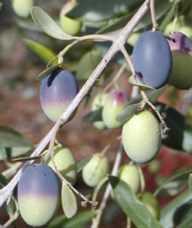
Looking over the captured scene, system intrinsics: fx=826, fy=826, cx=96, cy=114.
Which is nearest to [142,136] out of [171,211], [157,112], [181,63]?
[157,112]

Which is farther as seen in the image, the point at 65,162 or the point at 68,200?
the point at 65,162

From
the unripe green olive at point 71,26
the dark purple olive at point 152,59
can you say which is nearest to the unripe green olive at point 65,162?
the dark purple olive at point 152,59

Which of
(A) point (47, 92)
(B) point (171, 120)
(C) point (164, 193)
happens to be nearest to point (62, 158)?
(A) point (47, 92)

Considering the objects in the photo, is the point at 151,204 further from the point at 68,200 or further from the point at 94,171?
the point at 68,200

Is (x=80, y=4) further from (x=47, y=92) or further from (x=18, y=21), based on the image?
(x=47, y=92)

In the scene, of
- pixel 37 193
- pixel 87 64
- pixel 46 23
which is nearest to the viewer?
pixel 37 193

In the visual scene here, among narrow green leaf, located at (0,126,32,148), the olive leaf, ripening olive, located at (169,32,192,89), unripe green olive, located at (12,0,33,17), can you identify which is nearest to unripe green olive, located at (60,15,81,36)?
unripe green olive, located at (12,0,33,17)

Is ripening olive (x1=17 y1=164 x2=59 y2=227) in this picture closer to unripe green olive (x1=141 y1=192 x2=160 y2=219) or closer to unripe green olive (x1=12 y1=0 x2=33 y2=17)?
unripe green olive (x1=141 y1=192 x2=160 y2=219)

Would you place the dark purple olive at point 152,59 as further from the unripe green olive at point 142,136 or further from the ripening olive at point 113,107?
the ripening olive at point 113,107
